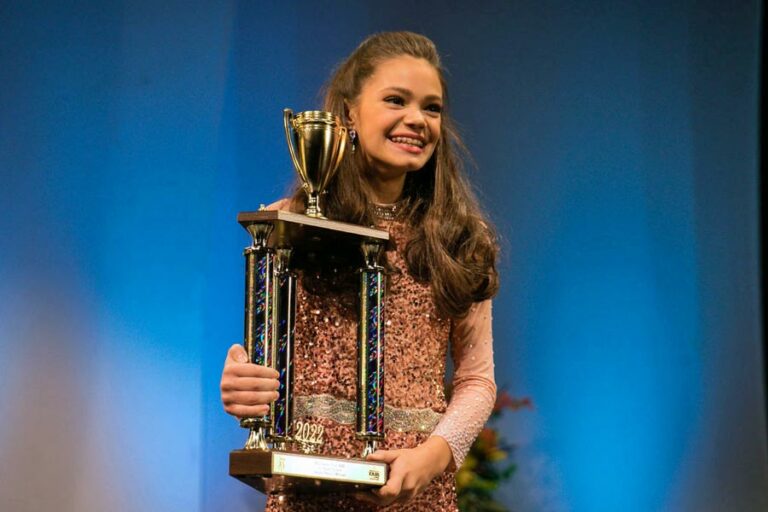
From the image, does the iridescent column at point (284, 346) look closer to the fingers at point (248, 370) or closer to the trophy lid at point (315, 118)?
the fingers at point (248, 370)

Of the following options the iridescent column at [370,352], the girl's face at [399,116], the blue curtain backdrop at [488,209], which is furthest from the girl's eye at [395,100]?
the blue curtain backdrop at [488,209]

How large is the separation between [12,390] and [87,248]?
1.30ft

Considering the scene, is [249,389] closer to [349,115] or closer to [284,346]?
[284,346]

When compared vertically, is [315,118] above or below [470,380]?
above

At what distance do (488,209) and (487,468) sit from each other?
2.64 feet

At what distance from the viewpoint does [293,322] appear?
162 centimetres

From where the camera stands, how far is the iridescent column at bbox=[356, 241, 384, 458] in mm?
1603

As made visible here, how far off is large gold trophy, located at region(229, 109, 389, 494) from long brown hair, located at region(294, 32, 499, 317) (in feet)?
0.36

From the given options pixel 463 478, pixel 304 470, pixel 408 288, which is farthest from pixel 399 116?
pixel 463 478

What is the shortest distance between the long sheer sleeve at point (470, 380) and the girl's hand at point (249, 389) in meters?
0.33

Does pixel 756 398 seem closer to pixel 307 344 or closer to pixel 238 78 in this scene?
pixel 238 78

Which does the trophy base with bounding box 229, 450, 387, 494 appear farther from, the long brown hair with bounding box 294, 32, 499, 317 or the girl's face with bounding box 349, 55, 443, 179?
the girl's face with bounding box 349, 55, 443, 179

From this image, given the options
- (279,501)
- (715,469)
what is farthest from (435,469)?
(715,469)

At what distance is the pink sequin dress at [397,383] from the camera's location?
1692mm
